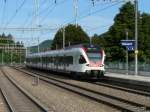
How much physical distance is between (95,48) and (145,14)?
5758cm

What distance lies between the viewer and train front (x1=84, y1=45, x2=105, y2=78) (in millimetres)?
41844

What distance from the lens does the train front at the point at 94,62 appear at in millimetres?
41844

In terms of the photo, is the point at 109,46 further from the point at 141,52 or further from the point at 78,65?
the point at 78,65

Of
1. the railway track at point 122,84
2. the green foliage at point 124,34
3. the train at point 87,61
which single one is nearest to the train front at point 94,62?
the train at point 87,61

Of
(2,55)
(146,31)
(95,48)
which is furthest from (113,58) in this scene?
(2,55)

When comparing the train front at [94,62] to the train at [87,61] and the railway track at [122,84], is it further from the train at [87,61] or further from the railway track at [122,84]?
the railway track at [122,84]

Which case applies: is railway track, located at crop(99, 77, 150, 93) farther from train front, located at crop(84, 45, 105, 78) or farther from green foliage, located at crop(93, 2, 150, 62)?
green foliage, located at crop(93, 2, 150, 62)

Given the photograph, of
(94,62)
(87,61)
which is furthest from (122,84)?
(87,61)

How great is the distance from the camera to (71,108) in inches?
842

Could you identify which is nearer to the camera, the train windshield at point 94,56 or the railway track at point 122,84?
the railway track at point 122,84

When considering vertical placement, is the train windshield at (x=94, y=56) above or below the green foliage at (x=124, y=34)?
below

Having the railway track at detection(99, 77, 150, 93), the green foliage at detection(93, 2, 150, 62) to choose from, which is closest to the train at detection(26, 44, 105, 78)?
the railway track at detection(99, 77, 150, 93)

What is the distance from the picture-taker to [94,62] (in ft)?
139

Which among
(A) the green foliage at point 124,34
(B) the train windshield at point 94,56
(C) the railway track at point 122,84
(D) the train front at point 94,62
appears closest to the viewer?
(C) the railway track at point 122,84
